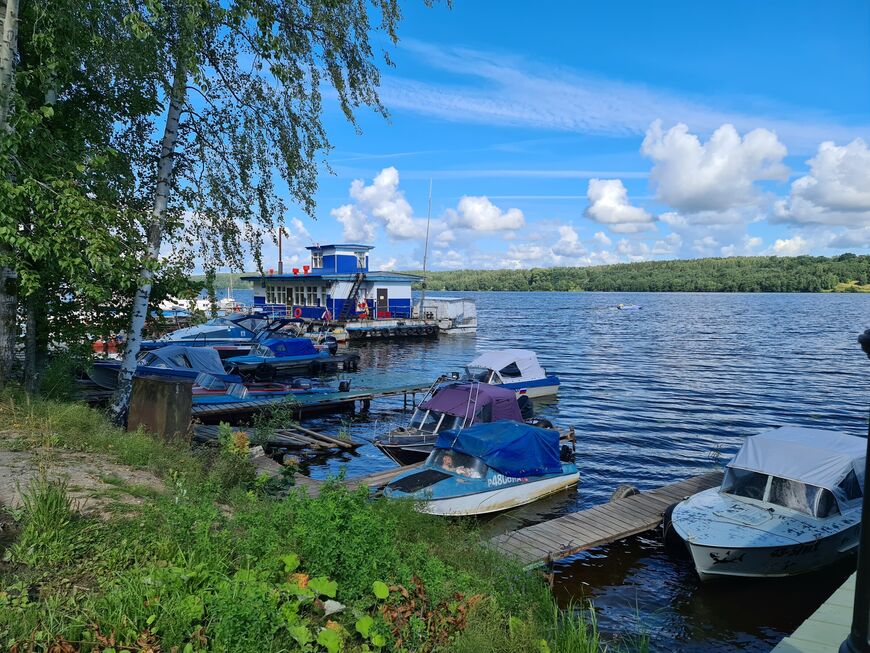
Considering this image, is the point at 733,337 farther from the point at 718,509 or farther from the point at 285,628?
the point at 285,628

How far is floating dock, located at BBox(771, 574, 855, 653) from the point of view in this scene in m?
6.05

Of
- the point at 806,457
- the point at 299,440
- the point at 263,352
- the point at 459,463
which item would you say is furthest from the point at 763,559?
the point at 263,352

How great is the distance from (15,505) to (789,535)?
12.7m

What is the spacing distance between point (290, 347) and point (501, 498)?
23.6 m

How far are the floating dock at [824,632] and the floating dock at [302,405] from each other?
1568 cm

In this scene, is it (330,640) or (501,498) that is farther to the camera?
(501,498)

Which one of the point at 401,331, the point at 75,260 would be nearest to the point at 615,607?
the point at 75,260

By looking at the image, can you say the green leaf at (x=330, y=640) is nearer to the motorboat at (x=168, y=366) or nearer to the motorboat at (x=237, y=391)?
the motorboat at (x=237, y=391)

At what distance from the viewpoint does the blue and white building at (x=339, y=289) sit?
178 ft

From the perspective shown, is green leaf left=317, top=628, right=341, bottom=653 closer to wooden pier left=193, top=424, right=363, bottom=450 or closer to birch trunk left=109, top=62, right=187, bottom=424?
birch trunk left=109, top=62, right=187, bottom=424

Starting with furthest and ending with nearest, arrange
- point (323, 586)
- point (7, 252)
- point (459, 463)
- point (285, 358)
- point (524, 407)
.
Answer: point (285, 358) → point (524, 407) → point (459, 463) → point (7, 252) → point (323, 586)

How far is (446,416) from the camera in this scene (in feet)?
59.8

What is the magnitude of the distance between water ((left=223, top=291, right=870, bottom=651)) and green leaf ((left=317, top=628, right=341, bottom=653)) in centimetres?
570

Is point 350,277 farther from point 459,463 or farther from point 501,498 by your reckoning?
point 501,498
